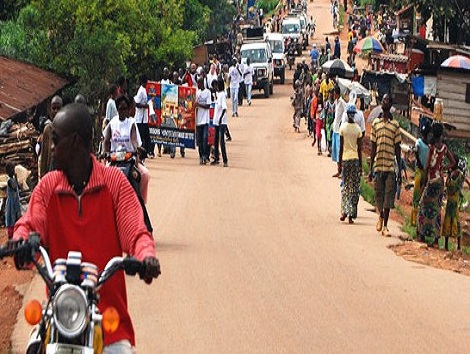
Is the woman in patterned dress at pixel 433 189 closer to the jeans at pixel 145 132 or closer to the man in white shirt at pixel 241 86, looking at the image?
the jeans at pixel 145 132

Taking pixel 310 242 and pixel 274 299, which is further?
pixel 310 242

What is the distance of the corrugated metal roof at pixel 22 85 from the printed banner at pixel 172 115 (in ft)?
7.55

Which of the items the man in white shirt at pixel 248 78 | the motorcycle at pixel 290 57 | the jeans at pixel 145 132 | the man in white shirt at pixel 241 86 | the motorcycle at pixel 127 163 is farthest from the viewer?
the motorcycle at pixel 290 57

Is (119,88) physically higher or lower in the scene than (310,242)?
higher

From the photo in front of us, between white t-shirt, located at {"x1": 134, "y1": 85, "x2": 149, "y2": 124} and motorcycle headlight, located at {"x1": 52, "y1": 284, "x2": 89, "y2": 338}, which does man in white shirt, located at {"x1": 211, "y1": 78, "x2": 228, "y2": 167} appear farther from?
motorcycle headlight, located at {"x1": 52, "y1": 284, "x2": 89, "y2": 338}

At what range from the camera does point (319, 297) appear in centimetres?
1095

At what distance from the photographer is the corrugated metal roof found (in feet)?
72.0

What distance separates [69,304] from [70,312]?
32 mm

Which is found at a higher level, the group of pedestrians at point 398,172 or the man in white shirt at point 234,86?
the group of pedestrians at point 398,172

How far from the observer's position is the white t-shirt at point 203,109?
22797 mm

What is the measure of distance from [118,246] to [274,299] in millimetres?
5643

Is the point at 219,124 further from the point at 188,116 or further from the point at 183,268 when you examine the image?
the point at 183,268

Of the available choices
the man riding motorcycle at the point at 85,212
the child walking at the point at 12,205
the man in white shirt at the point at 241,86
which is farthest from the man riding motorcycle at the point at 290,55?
the man riding motorcycle at the point at 85,212

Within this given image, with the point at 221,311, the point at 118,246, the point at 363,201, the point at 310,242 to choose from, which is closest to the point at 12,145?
the point at 363,201
